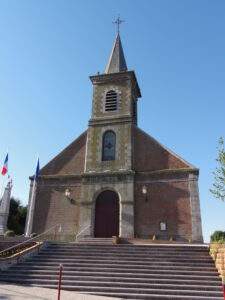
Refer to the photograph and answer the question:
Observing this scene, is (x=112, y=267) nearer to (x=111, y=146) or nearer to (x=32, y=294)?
(x=32, y=294)

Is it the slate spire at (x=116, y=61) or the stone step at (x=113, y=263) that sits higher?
the slate spire at (x=116, y=61)

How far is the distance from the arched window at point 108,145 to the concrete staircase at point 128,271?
7.90 meters

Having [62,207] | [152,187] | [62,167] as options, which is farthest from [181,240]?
[62,167]

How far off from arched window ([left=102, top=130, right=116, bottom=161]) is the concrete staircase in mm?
7903

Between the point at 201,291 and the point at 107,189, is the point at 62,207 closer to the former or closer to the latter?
the point at 107,189

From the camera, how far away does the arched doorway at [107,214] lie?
18.9m

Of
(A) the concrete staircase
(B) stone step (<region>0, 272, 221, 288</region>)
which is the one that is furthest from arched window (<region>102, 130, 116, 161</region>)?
(B) stone step (<region>0, 272, 221, 288</region>)

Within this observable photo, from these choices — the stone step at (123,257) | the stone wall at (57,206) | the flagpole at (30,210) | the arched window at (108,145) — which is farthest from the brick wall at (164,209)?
the flagpole at (30,210)

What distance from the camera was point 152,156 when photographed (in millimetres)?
20172

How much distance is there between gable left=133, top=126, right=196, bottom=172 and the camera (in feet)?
63.7

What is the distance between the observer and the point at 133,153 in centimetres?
2062

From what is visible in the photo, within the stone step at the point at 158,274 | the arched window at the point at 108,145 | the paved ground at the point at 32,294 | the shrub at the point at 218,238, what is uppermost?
the arched window at the point at 108,145

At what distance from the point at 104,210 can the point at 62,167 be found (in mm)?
4277

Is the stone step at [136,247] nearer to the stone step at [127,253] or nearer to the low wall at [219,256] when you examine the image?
the stone step at [127,253]
